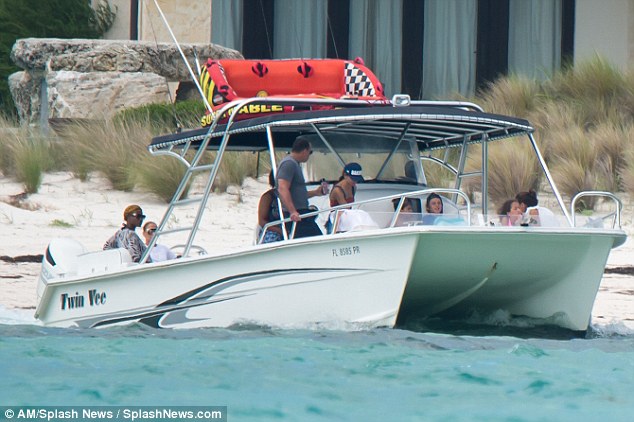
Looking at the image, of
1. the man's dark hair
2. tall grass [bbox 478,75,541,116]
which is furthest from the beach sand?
tall grass [bbox 478,75,541,116]

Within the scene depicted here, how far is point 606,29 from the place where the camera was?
68.2 ft

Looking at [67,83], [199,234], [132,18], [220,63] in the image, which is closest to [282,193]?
[220,63]

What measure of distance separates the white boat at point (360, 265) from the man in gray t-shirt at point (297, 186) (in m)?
0.13

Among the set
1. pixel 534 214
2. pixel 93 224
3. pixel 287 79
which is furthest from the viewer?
pixel 93 224

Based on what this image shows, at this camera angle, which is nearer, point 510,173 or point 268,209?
point 268,209

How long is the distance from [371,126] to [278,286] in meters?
1.89

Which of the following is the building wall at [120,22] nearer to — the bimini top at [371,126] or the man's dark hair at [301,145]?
the bimini top at [371,126]

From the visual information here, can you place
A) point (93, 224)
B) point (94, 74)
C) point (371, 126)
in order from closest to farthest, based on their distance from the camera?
point (371, 126)
point (93, 224)
point (94, 74)

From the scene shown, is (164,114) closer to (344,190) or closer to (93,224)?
(93,224)

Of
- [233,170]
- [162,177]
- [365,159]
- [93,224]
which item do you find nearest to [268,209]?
[365,159]

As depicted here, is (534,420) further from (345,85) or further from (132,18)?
(132,18)

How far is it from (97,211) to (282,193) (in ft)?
19.9

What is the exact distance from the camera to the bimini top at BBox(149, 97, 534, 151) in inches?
369

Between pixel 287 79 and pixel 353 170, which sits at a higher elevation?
pixel 287 79
